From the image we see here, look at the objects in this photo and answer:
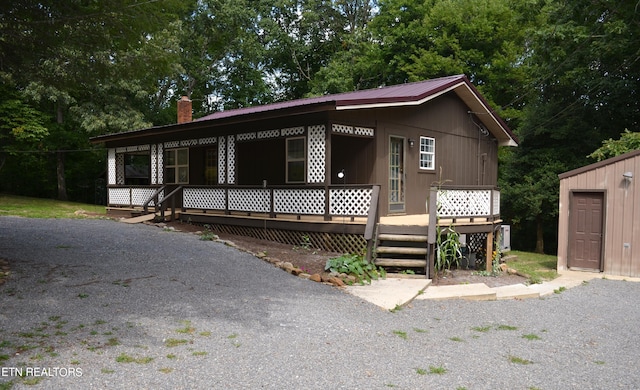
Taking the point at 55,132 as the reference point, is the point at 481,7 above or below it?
above

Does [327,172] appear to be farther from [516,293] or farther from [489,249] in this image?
[516,293]

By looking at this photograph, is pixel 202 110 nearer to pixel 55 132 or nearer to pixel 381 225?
pixel 55 132

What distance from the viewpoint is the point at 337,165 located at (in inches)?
543

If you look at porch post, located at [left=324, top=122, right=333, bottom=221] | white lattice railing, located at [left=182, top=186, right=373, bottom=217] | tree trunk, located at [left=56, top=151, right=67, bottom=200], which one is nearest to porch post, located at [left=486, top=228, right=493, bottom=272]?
white lattice railing, located at [left=182, top=186, right=373, bottom=217]

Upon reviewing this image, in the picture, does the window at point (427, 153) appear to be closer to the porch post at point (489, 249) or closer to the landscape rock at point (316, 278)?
the porch post at point (489, 249)

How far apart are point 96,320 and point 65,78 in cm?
480

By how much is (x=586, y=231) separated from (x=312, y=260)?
293 inches

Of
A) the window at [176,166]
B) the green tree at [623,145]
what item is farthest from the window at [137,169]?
the green tree at [623,145]

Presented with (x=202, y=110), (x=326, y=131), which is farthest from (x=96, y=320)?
(x=202, y=110)

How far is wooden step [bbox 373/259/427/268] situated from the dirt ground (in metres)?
0.42

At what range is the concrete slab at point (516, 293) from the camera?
8.63m

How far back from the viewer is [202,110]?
119 feet

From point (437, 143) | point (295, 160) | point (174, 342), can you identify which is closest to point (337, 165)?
point (295, 160)

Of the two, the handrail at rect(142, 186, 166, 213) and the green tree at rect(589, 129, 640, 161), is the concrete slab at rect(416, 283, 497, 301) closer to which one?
the handrail at rect(142, 186, 166, 213)
